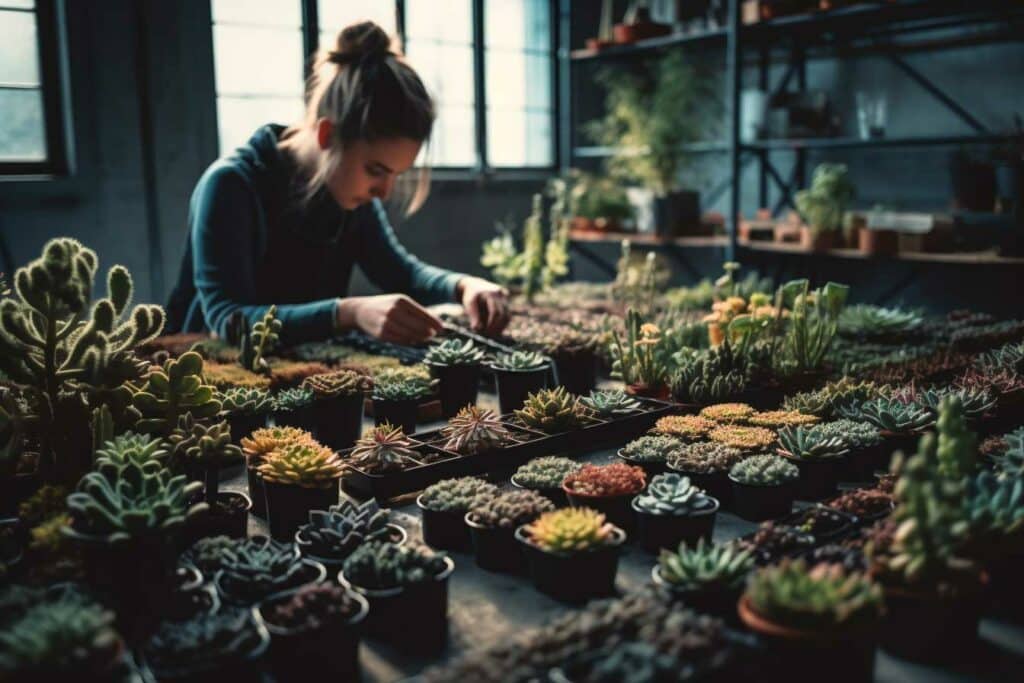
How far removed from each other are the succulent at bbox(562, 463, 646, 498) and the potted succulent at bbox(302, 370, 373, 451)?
68cm

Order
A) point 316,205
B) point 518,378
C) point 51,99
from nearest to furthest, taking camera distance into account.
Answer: point 518,378 < point 316,205 < point 51,99

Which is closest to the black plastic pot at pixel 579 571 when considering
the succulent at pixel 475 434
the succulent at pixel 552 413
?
the succulent at pixel 475 434

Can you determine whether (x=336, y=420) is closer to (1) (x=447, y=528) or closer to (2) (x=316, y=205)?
(1) (x=447, y=528)

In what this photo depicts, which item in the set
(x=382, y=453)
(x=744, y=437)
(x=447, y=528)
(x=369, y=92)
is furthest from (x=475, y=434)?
(x=369, y=92)

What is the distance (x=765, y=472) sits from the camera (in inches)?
64.6

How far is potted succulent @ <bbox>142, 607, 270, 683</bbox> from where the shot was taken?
42.0 inches

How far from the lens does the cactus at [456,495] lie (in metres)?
1.56

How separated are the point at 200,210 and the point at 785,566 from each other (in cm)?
237

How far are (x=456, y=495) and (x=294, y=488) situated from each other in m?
0.29

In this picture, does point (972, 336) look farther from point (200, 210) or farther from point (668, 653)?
point (200, 210)

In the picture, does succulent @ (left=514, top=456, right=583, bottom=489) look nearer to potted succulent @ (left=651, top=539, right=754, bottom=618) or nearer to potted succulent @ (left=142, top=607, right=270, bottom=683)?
potted succulent @ (left=651, top=539, right=754, bottom=618)

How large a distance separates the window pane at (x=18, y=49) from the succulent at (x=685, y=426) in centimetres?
428

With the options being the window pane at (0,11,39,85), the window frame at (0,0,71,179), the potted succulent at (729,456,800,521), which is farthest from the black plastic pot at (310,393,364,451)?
the window pane at (0,11,39,85)

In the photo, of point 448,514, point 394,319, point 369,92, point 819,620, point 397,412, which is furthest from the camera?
point 369,92
